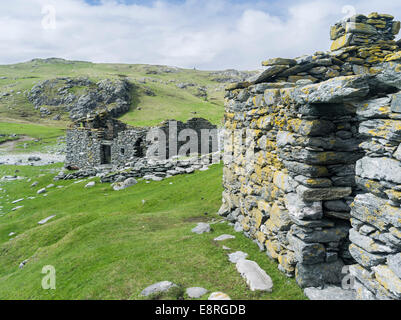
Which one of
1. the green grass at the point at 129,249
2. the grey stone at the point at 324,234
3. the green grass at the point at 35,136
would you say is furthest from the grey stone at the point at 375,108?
the green grass at the point at 35,136

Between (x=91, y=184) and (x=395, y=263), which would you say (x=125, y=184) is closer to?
(x=91, y=184)

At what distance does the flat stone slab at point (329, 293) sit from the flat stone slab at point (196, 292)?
2755 millimetres

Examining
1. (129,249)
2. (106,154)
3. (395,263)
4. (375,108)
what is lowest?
(129,249)

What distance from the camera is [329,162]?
725 centimetres

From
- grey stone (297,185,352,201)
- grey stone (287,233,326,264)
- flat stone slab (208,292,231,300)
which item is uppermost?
grey stone (297,185,352,201)

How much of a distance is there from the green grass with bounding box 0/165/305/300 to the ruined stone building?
32.3ft

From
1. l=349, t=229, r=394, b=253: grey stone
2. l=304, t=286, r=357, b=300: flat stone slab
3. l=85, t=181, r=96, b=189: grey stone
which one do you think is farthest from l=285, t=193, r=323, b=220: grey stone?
l=85, t=181, r=96, b=189: grey stone

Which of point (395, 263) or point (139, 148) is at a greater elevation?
point (139, 148)

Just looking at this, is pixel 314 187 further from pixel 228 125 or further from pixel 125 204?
pixel 125 204

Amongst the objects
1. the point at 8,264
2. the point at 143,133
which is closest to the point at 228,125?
the point at 8,264

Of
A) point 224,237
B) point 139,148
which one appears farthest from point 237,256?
point 139,148

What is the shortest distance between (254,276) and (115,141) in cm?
2965

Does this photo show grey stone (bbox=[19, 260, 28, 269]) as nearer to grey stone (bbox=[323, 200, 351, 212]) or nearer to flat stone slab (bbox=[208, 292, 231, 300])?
flat stone slab (bbox=[208, 292, 231, 300])

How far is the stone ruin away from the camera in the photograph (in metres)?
5.02
